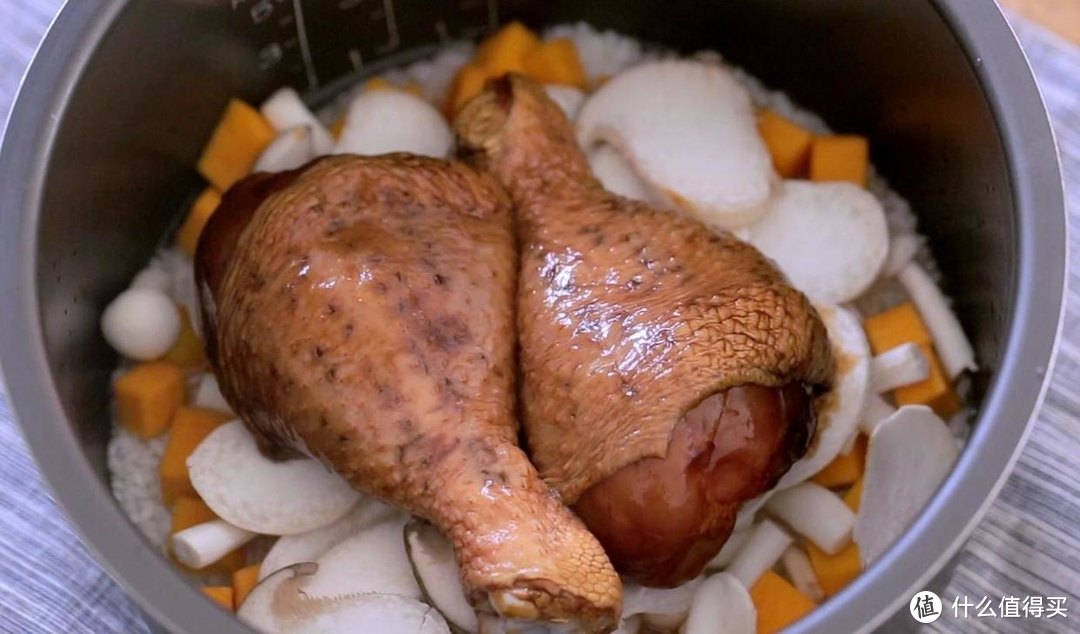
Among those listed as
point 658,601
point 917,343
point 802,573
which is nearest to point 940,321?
point 917,343

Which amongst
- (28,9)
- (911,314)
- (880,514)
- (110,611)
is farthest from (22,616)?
(911,314)

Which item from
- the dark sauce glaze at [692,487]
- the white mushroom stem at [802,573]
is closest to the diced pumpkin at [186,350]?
the dark sauce glaze at [692,487]

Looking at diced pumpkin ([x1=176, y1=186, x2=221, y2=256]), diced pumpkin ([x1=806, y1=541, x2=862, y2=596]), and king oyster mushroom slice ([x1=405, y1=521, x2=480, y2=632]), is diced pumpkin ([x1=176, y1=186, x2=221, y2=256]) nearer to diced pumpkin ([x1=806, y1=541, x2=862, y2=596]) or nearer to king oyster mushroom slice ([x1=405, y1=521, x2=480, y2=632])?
king oyster mushroom slice ([x1=405, y1=521, x2=480, y2=632])

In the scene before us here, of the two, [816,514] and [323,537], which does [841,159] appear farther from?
[323,537]

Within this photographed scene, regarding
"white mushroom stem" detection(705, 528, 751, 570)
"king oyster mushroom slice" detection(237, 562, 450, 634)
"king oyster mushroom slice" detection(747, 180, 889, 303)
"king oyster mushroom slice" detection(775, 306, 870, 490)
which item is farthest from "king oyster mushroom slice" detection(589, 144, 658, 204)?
"king oyster mushroom slice" detection(237, 562, 450, 634)

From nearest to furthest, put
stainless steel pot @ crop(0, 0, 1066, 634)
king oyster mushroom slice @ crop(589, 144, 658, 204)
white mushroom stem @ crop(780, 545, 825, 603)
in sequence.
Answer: stainless steel pot @ crop(0, 0, 1066, 634) → white mushroom stem @ crop(780, 545, 825, 603) → king oyster mushroom slice @ crop(589, 144, 658, 204)

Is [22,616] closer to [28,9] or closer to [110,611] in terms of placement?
[110,611]

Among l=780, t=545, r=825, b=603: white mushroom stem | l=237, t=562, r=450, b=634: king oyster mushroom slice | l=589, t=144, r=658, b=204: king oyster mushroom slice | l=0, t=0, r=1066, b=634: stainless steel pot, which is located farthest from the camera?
l=589, t=144, r=658, b=204: king oyster mushroom slice
